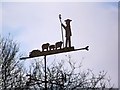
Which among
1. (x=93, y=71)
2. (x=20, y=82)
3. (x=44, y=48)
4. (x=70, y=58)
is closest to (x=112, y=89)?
(x=93, y=71)

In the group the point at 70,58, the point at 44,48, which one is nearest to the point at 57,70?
the point at 70,58

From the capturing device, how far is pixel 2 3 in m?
1.85

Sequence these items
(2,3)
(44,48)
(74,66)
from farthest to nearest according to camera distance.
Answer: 1. (74,66)
2. (2,3)
3. (44,48)

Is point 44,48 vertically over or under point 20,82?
over

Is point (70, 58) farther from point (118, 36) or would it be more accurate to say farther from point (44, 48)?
point (44, 48)

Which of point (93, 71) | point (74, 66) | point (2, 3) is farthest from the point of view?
point (74, 66)

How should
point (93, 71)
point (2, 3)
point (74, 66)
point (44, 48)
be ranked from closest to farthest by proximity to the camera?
point (44, 48)
point (2, 3)
point (93, 71)
point (74, 66)

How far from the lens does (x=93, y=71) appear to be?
6.97ft

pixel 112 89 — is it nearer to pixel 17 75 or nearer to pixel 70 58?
pixel 70 58

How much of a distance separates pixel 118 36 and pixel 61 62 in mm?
706

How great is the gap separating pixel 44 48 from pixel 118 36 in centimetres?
79

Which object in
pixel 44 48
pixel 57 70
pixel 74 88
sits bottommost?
pixel 74 88

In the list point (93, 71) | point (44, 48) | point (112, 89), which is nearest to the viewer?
point (44, 48)

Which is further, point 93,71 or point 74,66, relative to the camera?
point 74,66
